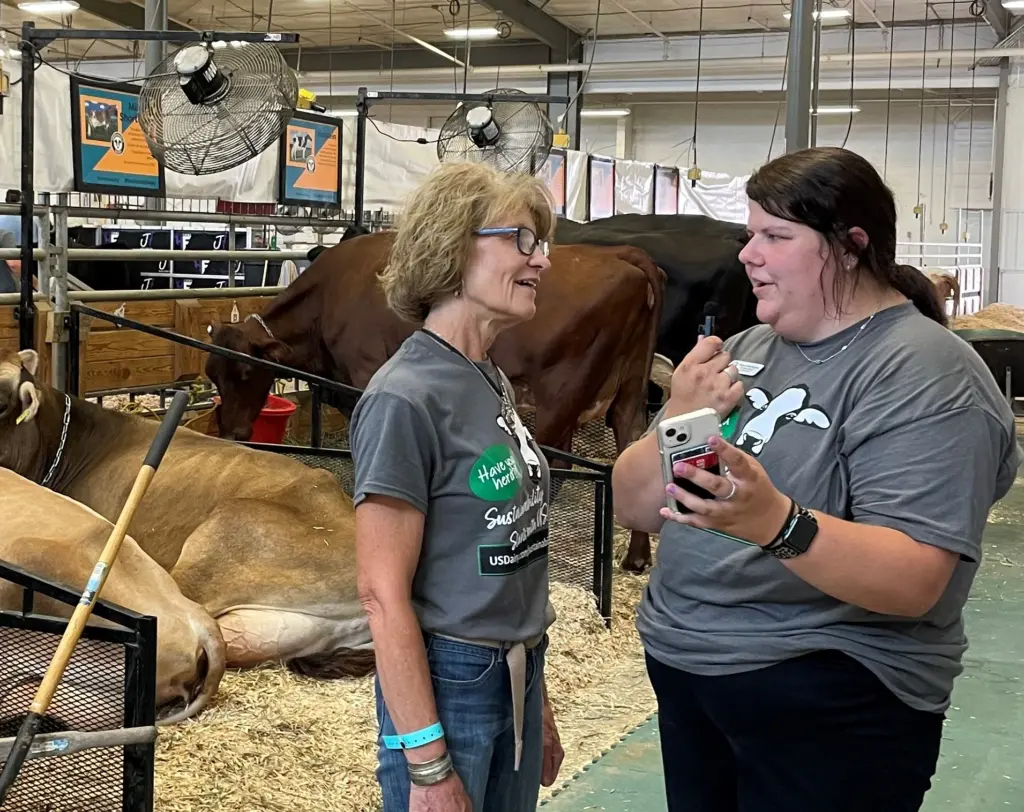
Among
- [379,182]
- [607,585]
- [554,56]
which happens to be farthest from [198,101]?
[554,56]

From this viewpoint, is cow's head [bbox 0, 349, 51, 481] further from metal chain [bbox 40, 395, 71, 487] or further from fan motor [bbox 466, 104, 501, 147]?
fan motor [bbox 466, 104, 501, 147]

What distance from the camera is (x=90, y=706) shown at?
2666 mm

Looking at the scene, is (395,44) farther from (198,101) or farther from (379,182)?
(198,101)

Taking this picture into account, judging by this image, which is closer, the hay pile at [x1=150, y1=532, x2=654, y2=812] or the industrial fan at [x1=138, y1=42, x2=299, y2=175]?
the hay pile at [x1=150, y1=532, x2=654, y2=812]

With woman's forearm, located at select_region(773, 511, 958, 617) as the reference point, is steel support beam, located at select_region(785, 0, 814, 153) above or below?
above

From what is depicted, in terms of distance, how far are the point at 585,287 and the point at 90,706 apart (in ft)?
13.1

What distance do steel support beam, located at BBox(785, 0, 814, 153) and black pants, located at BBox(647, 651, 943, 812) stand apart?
618 cm

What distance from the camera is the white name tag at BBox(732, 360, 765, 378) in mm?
1888

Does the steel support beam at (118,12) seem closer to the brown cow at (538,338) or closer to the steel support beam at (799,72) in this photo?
the brown cow at (538,338)

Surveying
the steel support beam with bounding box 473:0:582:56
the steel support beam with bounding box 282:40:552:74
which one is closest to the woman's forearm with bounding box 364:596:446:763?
the steel support beam with bounding box 473:0:582:56

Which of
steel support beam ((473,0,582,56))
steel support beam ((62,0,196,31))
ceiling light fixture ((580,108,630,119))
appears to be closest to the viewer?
steel support beam ((62,0,196,31))

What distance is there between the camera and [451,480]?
5.85ft

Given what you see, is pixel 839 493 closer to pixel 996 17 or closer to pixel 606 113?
pixel 996 17

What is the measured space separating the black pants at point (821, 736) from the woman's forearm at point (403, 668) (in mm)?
444
